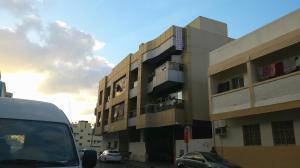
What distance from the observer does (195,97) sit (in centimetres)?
2869

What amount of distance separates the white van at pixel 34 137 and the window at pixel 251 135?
16500 mm

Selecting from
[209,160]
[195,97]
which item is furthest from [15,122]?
[195,97]

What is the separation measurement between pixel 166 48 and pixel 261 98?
46.0 ft

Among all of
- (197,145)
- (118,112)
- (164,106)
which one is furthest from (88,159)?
(118,112)

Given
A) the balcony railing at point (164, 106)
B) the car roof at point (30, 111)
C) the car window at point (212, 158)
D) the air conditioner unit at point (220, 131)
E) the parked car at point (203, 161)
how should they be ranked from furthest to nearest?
the balcony railing at point (164, 106) → the air conditioner unit at point (220, 131) → the car window at point (212, 158) → the parked car at point (203, 161) → the car roof at point (30, 111)

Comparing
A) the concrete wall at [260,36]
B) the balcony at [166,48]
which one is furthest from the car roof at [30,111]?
the balcony at [166,48]

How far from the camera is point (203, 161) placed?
1697 centimetres

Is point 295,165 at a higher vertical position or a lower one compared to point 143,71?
lower

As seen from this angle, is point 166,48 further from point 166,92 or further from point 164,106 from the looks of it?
point 164,106

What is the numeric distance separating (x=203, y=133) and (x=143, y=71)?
968 cm

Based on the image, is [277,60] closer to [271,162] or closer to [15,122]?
[271,162]

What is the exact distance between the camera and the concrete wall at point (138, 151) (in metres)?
35.6

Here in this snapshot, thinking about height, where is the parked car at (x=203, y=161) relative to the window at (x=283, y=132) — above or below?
below

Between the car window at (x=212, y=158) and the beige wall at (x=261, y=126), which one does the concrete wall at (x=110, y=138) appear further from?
the car window at (x=212, y=158)
